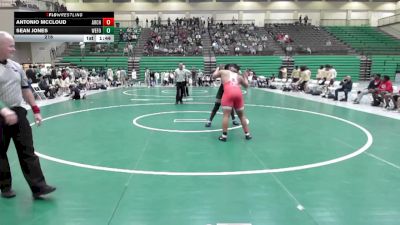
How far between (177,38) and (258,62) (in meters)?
9.07

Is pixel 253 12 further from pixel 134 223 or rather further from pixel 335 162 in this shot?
pixel 134 223

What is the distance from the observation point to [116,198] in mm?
4504

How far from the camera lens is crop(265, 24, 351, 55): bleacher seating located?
3391 cm

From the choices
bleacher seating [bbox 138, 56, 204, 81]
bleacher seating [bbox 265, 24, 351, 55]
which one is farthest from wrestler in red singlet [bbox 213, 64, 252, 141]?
bleacher seating [bbox 265, 24, 351, 55]

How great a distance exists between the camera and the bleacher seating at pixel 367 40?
3484 cm

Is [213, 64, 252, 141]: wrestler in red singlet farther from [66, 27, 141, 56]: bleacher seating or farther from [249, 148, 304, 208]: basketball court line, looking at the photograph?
[66, 27, 141, 56]: bleacher seating

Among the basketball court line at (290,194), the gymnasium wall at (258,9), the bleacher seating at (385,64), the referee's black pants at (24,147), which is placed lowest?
the basketball court line at (290,194)

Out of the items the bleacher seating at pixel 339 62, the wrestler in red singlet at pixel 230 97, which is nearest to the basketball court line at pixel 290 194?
the wrestler in red singlet at pixel 230 97

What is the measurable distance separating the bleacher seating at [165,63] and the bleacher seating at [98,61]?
166 cm

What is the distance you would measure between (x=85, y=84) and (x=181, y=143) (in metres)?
15.8

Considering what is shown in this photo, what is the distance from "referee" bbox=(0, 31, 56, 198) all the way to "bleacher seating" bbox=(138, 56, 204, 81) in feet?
88.1

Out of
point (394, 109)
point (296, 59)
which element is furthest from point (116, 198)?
point (296, 59)

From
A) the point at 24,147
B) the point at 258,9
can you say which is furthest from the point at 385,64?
the point at 24,147
